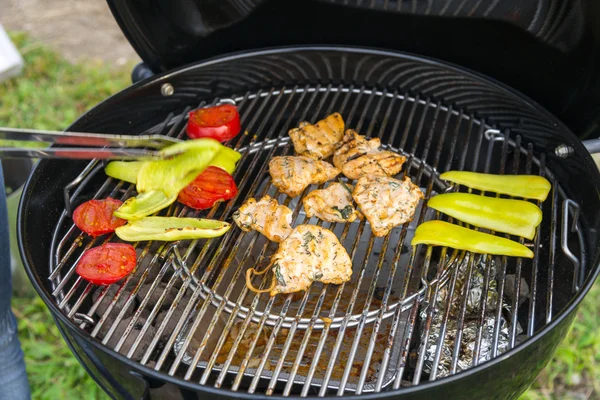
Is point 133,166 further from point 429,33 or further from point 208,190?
point 429,33

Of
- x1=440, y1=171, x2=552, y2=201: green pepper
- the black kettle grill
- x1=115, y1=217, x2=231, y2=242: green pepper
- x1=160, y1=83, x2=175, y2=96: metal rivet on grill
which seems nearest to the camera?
the black kettle grill

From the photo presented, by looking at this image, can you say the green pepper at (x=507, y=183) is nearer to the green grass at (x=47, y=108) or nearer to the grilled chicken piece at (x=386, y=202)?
the grilled chicken piece at (x=386, y=202)

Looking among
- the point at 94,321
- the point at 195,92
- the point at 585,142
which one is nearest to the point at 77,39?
the point at 195,92

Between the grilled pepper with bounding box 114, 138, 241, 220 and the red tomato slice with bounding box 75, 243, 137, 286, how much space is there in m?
0.16

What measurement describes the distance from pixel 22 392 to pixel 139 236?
1247mm

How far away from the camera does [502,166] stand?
8.34ft

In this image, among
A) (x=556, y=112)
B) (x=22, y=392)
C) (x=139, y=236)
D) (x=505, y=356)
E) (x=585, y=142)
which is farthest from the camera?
(x=22, y=392)

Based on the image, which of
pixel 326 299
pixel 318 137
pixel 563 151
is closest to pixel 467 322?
pixel 326 299

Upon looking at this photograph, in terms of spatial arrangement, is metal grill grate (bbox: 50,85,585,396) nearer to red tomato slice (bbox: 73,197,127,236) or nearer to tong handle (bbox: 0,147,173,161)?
red tomato slice (bbox: 73,197,127,236)

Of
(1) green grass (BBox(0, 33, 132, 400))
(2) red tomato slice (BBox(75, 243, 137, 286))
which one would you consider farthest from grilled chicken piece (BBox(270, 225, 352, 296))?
(1) green grass (BBox(0, 33, 132, 400))

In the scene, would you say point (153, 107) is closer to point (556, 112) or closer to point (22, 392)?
point (22, 392)

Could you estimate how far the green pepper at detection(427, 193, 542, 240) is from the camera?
2.31m

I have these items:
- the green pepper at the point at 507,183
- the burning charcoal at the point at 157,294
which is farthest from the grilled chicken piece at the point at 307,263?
the green pepper at the point at 507,183

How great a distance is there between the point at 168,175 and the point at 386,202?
866 mm
